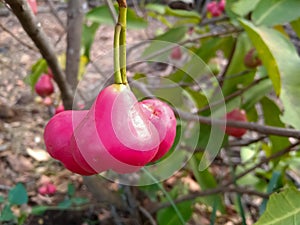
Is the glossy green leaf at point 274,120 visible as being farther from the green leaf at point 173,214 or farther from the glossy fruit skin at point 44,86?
the glossy fruit skin at point 44,86

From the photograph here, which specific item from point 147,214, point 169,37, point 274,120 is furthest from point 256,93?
point 147,214

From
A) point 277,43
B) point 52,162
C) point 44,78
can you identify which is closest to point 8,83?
point 52,162

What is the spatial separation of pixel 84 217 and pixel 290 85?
893 mm

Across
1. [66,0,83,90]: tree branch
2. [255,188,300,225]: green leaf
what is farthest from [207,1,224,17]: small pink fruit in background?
[255,188,300,225]: green leaf

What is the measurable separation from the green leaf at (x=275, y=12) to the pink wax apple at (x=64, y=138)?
62cm

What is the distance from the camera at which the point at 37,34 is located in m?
0.73

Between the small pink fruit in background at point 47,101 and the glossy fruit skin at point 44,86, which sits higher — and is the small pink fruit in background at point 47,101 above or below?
below

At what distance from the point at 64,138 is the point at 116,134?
8 cm

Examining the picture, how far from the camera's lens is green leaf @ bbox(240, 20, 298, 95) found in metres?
0.86

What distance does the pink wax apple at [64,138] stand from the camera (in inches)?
20.8

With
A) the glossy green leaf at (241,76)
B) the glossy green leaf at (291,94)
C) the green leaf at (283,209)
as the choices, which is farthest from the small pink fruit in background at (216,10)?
the green leaf at (283,209)

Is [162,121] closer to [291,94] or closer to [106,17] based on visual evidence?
[291,94]

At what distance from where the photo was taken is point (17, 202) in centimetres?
110

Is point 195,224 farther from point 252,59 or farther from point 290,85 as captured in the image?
point 290,85
